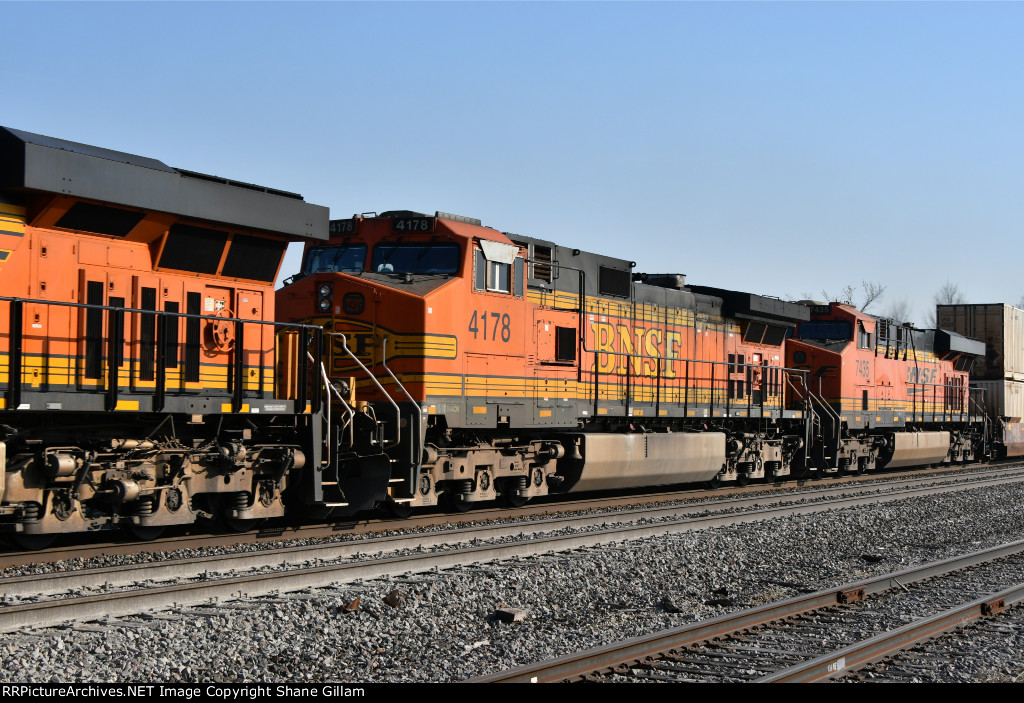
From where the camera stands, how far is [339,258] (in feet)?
42.4

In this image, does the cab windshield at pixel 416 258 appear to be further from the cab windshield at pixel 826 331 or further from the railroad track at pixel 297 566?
the cab windshield at pixel 826 331

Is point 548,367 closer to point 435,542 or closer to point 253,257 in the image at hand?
point 435,542

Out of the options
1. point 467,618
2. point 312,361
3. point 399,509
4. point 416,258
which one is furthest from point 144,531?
point 416,258

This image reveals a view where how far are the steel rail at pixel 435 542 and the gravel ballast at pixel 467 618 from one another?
1.33 feet

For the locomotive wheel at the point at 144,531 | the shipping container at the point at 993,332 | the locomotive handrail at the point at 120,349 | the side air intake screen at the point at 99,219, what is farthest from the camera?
the shipping container at the point at 993,332

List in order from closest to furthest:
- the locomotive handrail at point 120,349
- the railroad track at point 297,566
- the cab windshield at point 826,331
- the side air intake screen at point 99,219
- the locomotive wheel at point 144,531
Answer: the railroad track at point 297,566
the locomotive handrail at point 120,349
the side air intake screen at point 99,219
the locomotive wheel at point 144,531
the cab windshield at point 826,331

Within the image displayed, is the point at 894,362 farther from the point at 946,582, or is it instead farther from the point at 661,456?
the point at 946,582

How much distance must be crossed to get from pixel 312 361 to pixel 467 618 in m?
4.68

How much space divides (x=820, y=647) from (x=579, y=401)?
27.9ft

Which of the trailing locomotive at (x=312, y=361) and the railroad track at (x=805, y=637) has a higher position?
the trailing locomotive at (x=312, y=361)

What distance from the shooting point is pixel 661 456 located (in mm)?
16500

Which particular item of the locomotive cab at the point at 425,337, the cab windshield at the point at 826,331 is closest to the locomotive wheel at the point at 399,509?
the locomotive cab at the point at 425,337

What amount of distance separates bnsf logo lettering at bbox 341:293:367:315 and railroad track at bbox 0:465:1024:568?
2.52 m

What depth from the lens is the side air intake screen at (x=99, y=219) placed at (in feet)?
29.5
